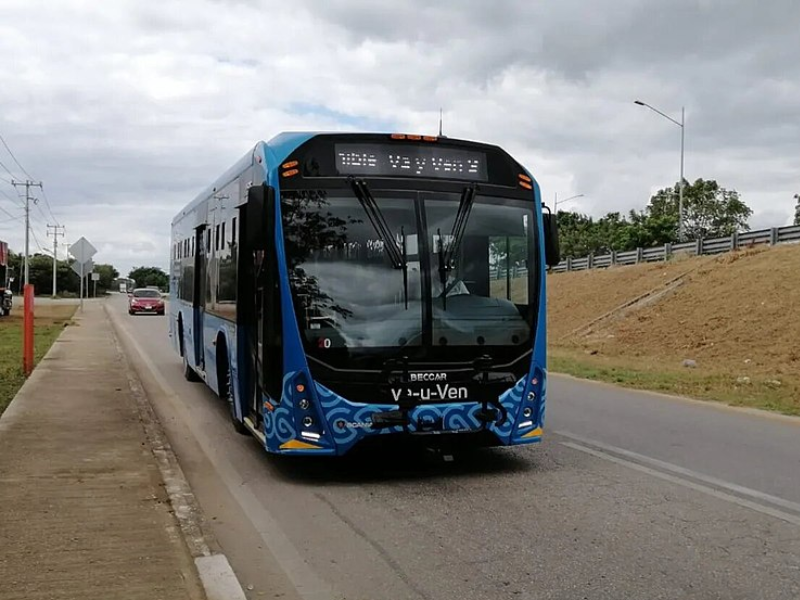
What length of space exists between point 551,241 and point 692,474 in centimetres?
255

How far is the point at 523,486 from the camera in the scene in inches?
301

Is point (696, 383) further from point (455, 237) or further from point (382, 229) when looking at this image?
point (382, 229)

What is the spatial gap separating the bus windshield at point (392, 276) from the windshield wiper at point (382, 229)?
0.01 m

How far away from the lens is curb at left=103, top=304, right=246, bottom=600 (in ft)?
→ 16.7

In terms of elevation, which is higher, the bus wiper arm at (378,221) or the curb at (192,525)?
the bus wiper arm at (378,221)

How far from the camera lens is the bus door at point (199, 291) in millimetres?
12406

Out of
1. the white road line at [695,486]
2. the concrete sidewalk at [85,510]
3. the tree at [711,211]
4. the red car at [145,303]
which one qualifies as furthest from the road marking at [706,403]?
the tree at [711,211]

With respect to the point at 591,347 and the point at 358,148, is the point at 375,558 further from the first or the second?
the point at 591,347

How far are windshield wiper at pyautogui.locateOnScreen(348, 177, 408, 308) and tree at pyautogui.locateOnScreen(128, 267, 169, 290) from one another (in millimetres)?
177168

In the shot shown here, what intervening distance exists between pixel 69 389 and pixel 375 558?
9.63m

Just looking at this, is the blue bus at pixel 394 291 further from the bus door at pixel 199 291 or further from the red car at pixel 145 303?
the red car at pixel 145 303

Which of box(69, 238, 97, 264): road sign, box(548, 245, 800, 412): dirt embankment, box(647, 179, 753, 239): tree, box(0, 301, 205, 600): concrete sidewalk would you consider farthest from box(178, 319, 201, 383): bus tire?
box(647, 179, 753, 239): tree

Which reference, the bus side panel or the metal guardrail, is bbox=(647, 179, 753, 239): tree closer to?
the metal guardrail

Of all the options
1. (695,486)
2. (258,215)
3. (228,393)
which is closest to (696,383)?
(695,486)
